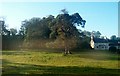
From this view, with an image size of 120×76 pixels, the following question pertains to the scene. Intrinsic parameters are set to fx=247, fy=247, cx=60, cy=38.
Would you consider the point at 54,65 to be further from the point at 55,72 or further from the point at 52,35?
the point at 52,35

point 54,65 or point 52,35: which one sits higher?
point 52,35

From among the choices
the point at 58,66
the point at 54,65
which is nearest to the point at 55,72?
the point at 58,66

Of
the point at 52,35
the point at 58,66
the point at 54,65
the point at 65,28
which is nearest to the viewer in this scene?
the point at 58,66

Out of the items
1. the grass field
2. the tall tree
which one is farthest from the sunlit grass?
the tall tree

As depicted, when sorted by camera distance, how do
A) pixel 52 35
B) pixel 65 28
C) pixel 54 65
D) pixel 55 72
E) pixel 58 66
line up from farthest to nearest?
pixel 52 35, pixel 65 28, pixel 54 65, pixel 58 66, pixel 55 72

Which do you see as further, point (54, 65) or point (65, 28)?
point (65, 28)

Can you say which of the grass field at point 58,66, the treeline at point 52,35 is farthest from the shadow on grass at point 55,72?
the treeline at point 52,35

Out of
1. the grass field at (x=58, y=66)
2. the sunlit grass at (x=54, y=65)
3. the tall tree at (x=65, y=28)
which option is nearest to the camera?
the grass field at (x=58, y=66)

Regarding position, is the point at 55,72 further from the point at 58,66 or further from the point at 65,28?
the point at 65,28

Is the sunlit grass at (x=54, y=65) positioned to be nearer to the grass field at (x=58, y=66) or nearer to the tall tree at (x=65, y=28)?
the grass field at (x=58, y=66)

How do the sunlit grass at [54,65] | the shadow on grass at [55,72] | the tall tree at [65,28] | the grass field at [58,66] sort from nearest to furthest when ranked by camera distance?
the shadow on grass at [55,72], the grass field at [58,66], the sunlit grass at [54,65], the tall tree at [65,28]

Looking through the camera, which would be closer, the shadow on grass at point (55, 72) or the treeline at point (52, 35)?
the shadow on grass at point (55, 72)

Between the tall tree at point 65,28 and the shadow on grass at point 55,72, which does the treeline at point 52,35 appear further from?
the shadow on grass at point 55,72

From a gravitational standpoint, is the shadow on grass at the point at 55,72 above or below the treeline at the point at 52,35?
below
